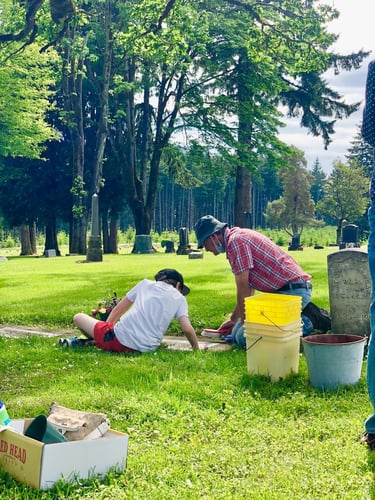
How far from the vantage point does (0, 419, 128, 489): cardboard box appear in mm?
3365

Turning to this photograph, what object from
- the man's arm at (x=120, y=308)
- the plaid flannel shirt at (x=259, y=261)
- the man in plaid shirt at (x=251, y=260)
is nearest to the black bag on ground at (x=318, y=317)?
the man in plaid shirt at (x=251, y=260)

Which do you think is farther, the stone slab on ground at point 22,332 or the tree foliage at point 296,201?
the tree foliage at point 296,201

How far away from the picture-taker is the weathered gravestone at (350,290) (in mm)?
7621

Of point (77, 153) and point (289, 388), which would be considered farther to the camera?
point (77, 153)

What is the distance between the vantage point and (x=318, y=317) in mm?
8133

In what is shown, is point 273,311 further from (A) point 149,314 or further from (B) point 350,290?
(B) point 350,290

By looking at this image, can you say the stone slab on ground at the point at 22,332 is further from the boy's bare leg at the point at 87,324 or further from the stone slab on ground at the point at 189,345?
the stone slab on ground at the point at 189,345

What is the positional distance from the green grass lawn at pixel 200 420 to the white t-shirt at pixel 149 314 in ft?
0.81

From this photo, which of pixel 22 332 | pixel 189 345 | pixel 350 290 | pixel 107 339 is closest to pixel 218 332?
pixel 189 345

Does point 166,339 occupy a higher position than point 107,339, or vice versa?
point 107,339

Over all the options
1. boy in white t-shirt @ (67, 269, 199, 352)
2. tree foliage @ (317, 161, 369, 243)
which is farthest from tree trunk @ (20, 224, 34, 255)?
boy in white t-shirt @ (67, 269, 199, 352)

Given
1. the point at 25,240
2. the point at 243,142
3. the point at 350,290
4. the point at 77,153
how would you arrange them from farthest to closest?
1. the point at 25,240
2. the point at 243,142
3. the point at 77,153
4. the point at 350,290

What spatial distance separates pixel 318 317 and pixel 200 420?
3.99 m

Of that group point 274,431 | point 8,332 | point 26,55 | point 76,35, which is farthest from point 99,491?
point 26,55
